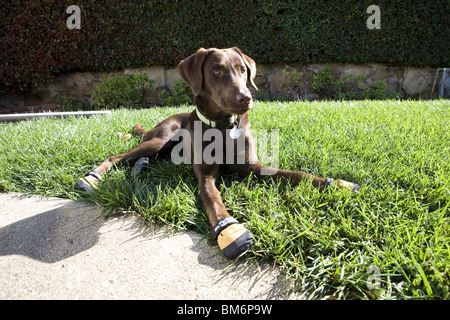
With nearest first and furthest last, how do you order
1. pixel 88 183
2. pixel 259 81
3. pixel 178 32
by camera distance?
pixel 88 183
pixel 178 32
pixel 259 81

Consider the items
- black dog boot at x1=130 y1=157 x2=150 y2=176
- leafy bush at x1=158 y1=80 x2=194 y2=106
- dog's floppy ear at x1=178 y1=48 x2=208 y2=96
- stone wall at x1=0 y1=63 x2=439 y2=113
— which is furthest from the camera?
stone wall at x1=0 y1=63 x2=439 y2=113

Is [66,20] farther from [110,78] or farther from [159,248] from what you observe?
[159,248]

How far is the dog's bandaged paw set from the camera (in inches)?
63.0

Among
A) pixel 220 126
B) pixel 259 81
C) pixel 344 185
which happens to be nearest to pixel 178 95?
pixel 259 81

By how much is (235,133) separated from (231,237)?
38.2 inches

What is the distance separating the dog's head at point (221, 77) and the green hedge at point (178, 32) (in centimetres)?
473

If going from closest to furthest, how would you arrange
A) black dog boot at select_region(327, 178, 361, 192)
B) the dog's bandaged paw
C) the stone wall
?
the dog's bandaged paw < black dog boot at select_region(327, 178, 361, 192) < the stone wall

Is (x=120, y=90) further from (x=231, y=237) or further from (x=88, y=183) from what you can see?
(x=231, y=237)

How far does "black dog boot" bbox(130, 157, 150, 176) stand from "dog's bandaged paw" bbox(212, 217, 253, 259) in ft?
3.78

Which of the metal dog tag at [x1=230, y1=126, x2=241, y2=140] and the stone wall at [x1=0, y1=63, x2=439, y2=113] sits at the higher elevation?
the stone wall at [x1=0, y1=63, x2=439, y2=113]

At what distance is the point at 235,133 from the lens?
238 cm

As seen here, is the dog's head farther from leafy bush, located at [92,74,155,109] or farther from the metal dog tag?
leafy bush, located at [92,74,155,109]

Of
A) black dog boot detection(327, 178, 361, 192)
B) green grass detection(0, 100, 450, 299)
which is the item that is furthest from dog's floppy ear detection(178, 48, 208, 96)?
black dog boot detection(327, 178, 361, 192)
